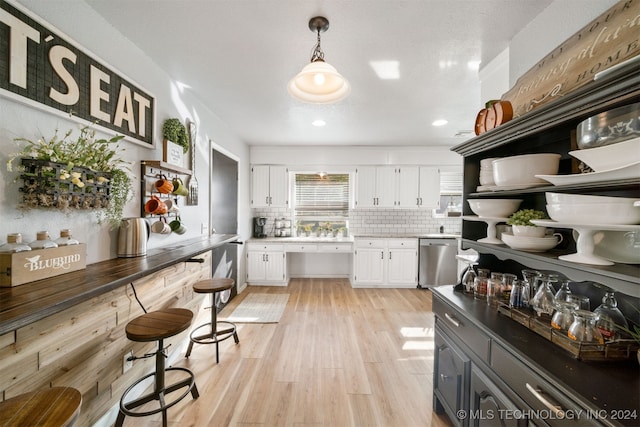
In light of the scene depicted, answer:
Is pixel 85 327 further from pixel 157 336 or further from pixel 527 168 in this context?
pixel 527 168

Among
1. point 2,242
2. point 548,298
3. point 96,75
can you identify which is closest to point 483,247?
Answer: point 548,298

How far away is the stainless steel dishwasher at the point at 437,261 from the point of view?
179 inches

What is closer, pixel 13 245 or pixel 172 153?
pixel 13 245

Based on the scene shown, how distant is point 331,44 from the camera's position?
1.81 meters

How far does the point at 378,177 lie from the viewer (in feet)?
15.9

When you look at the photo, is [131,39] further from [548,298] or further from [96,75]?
[548,298]

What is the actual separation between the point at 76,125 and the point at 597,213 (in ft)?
8.03

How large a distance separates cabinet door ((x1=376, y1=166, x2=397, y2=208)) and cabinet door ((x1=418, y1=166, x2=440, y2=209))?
1.68 feet

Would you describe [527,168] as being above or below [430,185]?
below

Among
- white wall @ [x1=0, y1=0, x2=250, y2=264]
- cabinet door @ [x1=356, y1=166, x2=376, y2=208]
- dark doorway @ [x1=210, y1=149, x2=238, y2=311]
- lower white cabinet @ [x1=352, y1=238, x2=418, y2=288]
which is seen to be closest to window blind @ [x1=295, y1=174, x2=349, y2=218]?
cabinet door @ [x1=356, y1=166, x2=376, y2=208]

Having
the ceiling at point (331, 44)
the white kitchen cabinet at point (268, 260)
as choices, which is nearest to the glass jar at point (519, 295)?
the ceiling at point (331, 44)

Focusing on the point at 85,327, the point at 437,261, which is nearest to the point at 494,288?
the point at 85,327

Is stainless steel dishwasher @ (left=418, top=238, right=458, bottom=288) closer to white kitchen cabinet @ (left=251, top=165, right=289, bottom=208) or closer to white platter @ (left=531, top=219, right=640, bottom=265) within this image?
white kitchen cabinet @ (left=251, top=165, right=289, bottom=208)

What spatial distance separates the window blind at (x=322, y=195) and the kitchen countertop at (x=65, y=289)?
3519 millimetres
